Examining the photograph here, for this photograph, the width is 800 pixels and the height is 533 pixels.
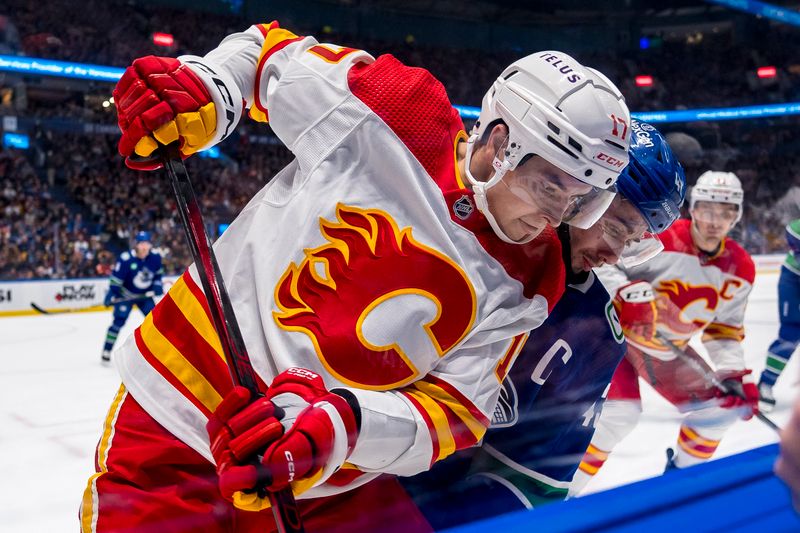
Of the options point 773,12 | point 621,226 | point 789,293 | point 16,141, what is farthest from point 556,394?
point 16,141

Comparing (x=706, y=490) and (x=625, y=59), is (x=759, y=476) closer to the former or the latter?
(x=706, y=490)

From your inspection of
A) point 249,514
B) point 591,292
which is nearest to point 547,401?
point 591,292

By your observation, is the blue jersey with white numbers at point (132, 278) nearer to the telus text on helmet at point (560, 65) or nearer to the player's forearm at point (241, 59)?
the player's forearm at point (241, 59)

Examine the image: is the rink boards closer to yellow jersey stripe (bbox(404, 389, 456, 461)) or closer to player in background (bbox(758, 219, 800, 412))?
yellow jersey stripe (bbox(404, 389, 456, 461))

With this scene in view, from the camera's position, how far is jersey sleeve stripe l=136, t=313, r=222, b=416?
0.97 metres

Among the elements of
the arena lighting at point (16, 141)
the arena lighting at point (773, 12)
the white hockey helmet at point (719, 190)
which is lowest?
the arena lighting at point (16, 141)

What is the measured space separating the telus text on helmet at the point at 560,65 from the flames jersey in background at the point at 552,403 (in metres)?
0.48

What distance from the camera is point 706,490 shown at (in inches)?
26.4

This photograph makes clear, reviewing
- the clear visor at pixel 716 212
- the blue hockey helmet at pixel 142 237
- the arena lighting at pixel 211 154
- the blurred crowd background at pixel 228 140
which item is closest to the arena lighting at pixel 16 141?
the blurred crowd background at pixel 228 140

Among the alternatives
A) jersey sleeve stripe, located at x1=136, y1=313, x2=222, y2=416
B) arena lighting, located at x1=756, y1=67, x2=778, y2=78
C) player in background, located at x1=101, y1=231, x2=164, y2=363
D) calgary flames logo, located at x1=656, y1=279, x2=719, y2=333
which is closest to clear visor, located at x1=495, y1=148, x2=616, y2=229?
jersey sleeve stripe, located at x1=136, y1=313, x2=222, y2=416

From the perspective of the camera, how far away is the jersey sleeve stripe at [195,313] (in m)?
0.98

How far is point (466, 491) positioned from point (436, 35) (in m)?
0.99

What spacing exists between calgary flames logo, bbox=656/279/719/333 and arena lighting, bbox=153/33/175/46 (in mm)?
1672

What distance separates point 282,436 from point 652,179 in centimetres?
86
